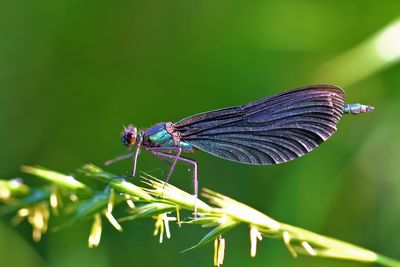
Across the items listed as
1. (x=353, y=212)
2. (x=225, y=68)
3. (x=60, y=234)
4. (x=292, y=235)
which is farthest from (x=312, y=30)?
(x=292, y=235)

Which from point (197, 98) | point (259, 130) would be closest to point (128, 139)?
point (259, 130)

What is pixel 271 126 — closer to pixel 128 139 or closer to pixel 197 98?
pixel 128 139

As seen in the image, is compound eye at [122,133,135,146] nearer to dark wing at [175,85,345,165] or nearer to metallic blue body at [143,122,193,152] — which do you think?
metallic blue body at [143,122,193,152]

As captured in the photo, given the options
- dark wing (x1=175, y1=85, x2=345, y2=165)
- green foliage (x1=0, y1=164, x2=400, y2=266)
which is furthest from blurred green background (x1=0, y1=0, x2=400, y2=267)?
green foliage (x1=0, y1=164, x2=400, y2=266)

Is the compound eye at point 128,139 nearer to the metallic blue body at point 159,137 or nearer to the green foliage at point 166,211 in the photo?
the metallic blue body at point 159,137

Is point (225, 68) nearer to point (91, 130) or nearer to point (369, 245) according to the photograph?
point (91, 130)

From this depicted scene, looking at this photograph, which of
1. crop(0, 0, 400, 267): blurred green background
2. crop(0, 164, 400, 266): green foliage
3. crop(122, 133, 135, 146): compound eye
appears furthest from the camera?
crop(0, 0, 400, 267): blurred green background

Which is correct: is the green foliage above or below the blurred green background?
below
